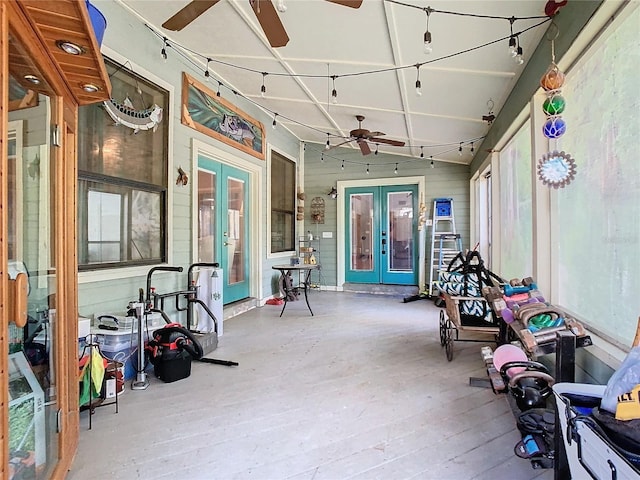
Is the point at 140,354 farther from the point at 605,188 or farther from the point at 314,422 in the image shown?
the point at 605,188

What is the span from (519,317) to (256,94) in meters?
4.67

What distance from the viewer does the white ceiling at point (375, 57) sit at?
8.79ft

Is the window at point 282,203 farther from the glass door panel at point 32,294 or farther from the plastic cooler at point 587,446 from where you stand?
the plastic cooler at point 587,446

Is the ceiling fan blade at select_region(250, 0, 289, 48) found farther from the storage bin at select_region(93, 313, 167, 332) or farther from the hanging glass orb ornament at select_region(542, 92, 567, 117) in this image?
the storage bin at select_region(93, 313, 167, 332)

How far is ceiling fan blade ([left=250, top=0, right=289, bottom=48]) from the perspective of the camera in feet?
6.92

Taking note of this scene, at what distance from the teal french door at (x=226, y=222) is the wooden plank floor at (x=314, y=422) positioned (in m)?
1.63

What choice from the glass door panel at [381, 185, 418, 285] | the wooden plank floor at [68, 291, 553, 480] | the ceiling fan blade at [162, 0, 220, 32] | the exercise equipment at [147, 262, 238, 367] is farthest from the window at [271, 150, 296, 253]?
the ceiling fan blade at [162, 0, 220, 32]

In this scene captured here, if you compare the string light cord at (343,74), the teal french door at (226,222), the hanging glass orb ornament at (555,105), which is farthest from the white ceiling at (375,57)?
the teal french door at (226,222)

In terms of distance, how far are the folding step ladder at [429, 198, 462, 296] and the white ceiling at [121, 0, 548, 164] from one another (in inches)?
70.6

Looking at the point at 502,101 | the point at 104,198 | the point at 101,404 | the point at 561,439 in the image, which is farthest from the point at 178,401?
the point at 502,101

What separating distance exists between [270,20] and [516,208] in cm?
319

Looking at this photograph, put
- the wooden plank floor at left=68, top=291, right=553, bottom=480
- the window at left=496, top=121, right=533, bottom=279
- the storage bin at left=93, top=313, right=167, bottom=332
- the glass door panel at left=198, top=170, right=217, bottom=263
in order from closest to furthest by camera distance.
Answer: the wooden plank floor at left=68, top=291, right=553, bottom=480 < the storage bin at left=93, top=313, right=167, bottom=332 < the window at left=496, top=121, right=533, bottom=279 < the glass door panel at left=198, top=170, right=217, bottom=263

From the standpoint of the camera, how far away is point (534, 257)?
2.76 metres

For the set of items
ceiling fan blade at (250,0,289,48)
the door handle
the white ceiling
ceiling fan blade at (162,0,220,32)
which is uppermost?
the white ceiling
